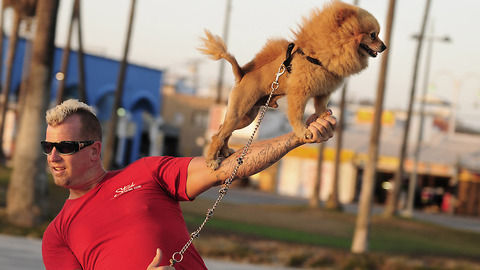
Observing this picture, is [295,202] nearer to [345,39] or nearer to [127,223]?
[127,223]

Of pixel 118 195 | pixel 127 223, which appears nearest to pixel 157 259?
pixel 127 223

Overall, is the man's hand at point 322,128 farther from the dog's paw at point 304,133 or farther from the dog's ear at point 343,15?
the dog's ear at point 343,15

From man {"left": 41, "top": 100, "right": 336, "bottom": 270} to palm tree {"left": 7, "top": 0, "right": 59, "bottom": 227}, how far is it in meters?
11.5

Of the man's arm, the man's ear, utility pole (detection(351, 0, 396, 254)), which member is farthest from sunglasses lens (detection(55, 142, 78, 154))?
utility pole (detection(351, 0, 396, 254))

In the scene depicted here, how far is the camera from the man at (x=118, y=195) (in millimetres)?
3486

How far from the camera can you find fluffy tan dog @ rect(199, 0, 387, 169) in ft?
10.5

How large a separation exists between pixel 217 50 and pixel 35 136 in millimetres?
12066

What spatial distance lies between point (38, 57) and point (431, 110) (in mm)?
48289

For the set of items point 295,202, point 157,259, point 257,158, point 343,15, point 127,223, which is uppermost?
point 343,15

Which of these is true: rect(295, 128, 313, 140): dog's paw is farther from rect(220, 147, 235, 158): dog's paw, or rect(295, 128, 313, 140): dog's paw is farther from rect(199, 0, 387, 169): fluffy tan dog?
rect(220, 147, 235, 158): dog's paw

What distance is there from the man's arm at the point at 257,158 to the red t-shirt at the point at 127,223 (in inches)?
3.2

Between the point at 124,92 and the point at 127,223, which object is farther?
the point at 124,92

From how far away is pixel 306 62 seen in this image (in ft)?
10.6

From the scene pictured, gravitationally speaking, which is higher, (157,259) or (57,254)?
(157,259)
